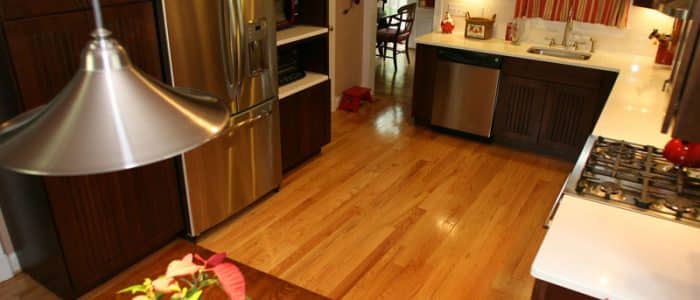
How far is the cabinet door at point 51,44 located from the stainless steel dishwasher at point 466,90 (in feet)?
8.98

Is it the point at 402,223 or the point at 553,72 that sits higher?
the point at 553,72

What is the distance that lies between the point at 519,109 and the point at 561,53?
1.94 feet

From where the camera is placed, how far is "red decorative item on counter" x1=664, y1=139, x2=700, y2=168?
188 centimetres

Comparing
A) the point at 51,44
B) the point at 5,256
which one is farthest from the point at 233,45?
the point at 5,256

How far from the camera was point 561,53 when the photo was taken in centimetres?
425

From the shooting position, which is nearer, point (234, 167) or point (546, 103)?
point (234, 167)

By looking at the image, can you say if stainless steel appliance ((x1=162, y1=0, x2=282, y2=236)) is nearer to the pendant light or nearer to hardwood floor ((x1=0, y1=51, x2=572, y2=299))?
hardwood floor ((x1=0, y1=51, x2=572, y2=299))

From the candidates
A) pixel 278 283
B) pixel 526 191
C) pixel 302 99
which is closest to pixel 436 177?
pixel 526 191

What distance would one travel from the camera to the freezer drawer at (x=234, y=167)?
291cm

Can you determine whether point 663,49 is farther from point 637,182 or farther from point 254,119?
point 254,119

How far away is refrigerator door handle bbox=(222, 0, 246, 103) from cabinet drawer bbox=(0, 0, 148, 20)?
0.73 metres

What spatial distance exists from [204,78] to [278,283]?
57.7 inches

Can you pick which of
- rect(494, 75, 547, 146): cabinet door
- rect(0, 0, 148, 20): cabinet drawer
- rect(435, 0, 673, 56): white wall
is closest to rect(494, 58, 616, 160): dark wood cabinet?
rect(494, 75, 547, 146): cabinet door

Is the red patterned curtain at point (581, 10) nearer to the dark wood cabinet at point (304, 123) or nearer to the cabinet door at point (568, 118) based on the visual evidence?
the cabinet door at point (568, 118)
